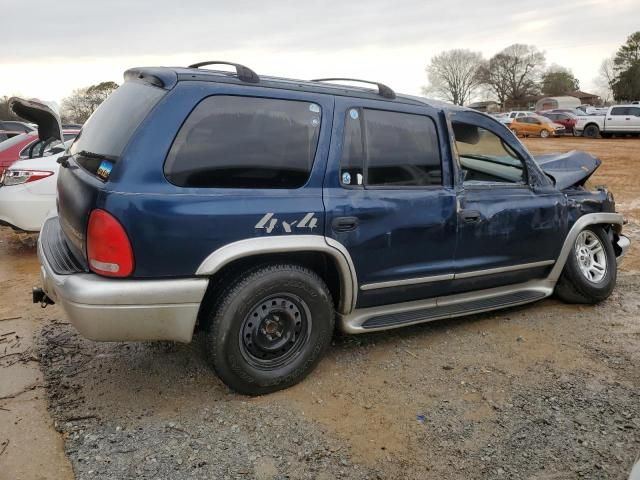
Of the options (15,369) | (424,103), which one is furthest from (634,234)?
(15,369)

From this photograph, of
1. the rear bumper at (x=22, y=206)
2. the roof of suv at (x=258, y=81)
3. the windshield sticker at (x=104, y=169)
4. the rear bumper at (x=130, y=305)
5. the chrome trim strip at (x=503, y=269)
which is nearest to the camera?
the rear bumper at (x=130, y=305)

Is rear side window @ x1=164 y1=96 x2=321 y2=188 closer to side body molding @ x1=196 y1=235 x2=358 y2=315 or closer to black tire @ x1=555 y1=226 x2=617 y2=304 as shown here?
side body molding @ x1=196 y1=235 x2=358 y2=315

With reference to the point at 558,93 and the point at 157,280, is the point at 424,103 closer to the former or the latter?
the point at 157,280

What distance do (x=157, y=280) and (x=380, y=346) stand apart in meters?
1.80

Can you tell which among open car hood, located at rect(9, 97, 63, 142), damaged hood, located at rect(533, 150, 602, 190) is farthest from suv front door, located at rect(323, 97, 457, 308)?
open car hood, located at rect(9, 97, 63, 142)

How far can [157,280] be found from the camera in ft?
9.53

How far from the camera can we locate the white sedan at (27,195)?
634 centimetres

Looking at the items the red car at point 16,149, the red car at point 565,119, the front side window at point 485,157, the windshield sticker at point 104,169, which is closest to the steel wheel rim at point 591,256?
the front side window at point 485,157

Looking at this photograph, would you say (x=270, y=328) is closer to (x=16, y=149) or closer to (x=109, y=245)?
(x=109, y=245)

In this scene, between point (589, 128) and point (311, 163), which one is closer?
point (311, 163)

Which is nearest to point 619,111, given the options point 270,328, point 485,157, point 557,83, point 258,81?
point 485,157

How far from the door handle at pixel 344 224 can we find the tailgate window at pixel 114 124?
120 cm

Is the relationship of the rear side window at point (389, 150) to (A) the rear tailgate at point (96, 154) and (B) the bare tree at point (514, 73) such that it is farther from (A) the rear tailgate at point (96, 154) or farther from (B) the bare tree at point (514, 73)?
(B) the bare tree at point (514, 73)

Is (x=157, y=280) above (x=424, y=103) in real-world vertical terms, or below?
below
